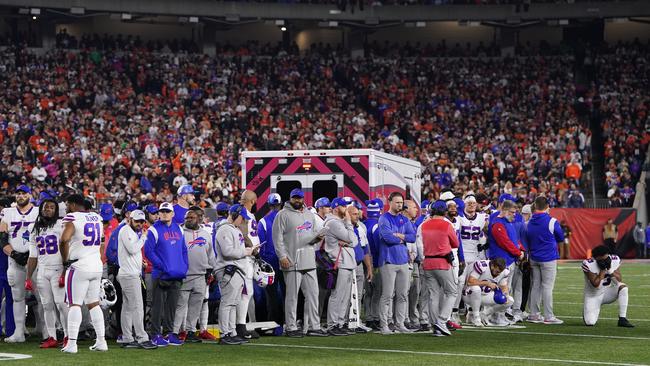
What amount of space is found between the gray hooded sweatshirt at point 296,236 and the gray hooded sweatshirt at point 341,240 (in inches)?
11.8

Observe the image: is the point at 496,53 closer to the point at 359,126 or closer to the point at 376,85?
the point at 376,85

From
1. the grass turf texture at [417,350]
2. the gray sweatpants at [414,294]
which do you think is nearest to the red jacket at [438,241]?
the grass turf texture at [417,350]

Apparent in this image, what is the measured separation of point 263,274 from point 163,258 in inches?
61.8

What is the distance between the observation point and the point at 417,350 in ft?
46.0

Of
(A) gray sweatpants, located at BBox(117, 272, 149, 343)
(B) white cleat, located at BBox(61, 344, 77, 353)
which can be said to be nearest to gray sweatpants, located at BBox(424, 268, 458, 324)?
(A) gray sweatpants, located at BBox(117, 272, 149, 343)

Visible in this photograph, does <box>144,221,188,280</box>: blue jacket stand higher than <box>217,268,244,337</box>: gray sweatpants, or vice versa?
<box>144,221,188,280</box>: blue jacket

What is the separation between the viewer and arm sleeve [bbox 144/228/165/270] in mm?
14609

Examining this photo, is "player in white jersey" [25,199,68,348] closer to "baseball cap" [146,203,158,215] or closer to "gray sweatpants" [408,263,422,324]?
"baseball cap" [146,203,158,215]

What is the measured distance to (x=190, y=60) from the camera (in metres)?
46.7

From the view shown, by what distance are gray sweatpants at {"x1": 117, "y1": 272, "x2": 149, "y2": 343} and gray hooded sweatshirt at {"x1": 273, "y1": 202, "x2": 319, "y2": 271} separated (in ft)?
7.86

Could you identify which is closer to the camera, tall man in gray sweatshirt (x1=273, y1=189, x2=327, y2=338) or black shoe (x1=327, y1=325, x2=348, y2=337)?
tall man in gray sweatshirt (x1=273, y1=189, x2=327, y2=338)

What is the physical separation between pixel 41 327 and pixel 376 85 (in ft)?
107

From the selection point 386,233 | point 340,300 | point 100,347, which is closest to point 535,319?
point 386,233

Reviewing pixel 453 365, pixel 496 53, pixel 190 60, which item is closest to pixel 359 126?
pixel 190 60
